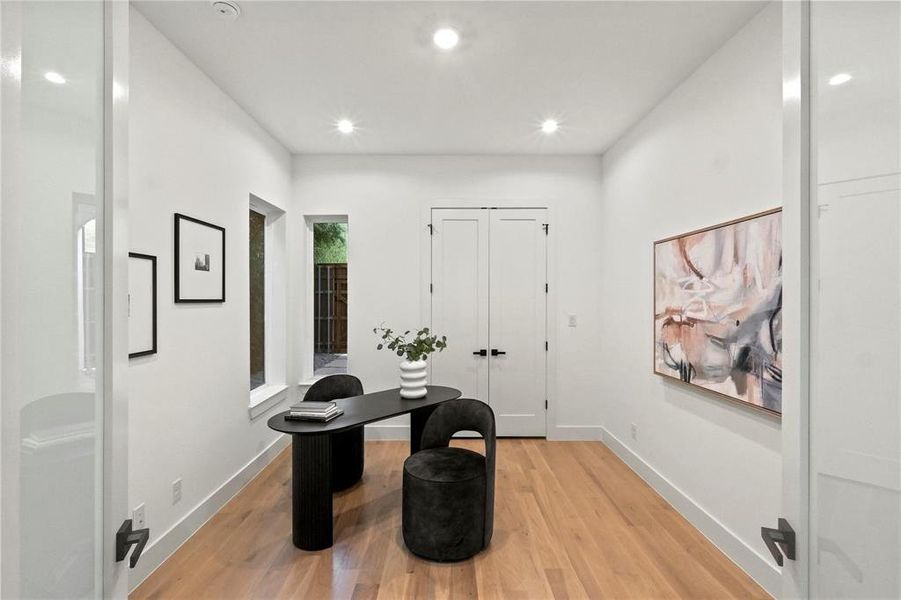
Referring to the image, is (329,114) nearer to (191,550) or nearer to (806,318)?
(191,550)

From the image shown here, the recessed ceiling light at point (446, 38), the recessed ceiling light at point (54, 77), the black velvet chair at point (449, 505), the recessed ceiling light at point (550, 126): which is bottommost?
the black velvet chair at point (449, 505)

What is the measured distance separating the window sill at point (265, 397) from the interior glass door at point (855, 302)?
11.1ft

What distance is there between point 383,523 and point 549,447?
1.91 metres

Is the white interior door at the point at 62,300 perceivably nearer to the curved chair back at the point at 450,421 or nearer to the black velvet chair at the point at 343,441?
the curved chair back at the point at 450,421

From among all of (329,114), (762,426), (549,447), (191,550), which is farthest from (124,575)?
(549,447)

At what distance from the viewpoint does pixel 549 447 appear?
399cm

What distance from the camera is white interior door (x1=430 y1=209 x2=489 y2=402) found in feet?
13.7

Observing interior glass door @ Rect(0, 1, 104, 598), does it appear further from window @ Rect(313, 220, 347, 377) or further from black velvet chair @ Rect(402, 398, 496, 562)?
window @ Rect(313, 220, 347, 377)

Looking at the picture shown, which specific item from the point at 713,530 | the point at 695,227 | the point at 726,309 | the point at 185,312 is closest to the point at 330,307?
the point at 185,312

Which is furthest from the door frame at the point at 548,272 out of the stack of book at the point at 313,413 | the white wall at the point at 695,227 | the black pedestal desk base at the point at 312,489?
the black pedestal desk base at the point at 312,489

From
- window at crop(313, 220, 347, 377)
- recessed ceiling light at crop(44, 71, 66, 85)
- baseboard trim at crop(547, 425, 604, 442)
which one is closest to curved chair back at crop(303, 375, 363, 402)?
window at crop(313, 220, 347, 377)

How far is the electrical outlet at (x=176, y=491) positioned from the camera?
2.36 meters

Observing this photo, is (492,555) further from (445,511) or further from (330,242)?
(330,242)

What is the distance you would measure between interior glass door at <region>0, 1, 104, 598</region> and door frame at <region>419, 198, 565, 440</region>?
3.41m
